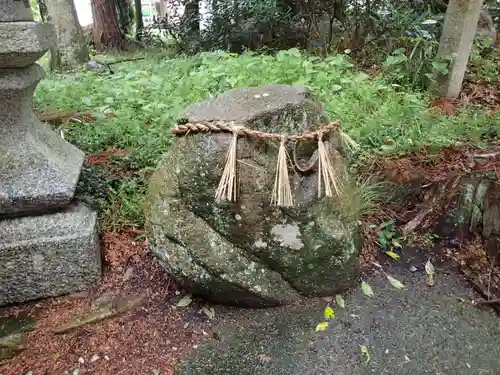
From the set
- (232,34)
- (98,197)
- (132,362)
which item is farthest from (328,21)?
(132,362)

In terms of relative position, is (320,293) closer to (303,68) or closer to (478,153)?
(478,153)

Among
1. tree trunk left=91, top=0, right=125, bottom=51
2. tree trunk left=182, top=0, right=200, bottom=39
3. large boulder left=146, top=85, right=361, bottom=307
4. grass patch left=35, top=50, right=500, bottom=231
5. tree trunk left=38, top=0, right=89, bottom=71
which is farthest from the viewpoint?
tree trunk left=91, top=0, right=125, bottom=51

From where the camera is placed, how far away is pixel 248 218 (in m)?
1.97

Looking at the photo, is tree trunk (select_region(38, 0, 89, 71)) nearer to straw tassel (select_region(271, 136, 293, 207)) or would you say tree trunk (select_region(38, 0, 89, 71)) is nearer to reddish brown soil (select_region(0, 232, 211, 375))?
reddish brown soil (select_region(0, 232, 211, 375))

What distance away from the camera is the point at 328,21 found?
19.7ft

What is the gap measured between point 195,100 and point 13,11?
2001 millimetres

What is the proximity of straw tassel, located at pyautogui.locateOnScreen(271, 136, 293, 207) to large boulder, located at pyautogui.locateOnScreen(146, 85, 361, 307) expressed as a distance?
9 centimetres

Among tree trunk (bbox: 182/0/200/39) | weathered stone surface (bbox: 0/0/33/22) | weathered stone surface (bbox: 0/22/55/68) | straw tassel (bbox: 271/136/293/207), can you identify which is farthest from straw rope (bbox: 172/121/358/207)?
tree trunk (bbox: 182/0/200/39)

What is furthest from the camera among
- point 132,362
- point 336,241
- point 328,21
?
point 328,21

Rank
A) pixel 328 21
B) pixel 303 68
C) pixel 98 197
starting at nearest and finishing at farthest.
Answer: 1. pixel 98 197
2. pixel 303 68
3. pixel 328 21

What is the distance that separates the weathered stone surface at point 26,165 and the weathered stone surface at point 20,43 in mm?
132

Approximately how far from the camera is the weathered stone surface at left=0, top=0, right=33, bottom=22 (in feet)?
6.21

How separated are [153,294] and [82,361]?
49 cm

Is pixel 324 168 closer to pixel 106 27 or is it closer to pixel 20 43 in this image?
pixel 20 43
